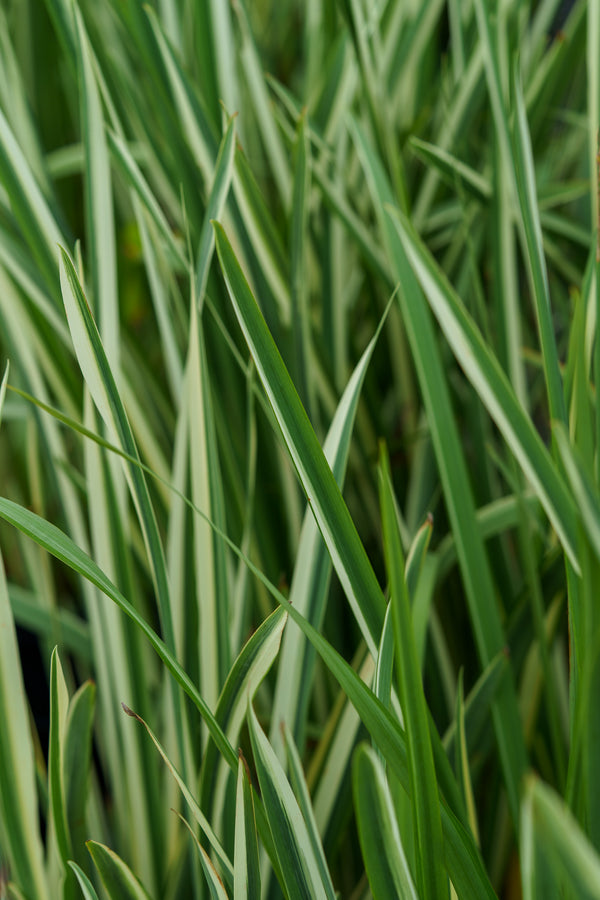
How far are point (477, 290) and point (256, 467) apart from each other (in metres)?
0.17

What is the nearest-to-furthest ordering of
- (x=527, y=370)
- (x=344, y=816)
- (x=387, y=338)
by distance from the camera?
(x=344, y=816) → (x=387, y=338) → (x=527, y=370)

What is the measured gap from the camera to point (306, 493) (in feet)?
0.83

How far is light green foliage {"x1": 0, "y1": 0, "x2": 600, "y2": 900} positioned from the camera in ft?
0.82

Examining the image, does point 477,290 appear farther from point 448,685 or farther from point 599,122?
point 448,685

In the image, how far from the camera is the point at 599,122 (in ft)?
1.29

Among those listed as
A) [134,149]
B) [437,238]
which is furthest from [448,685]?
[134,149]

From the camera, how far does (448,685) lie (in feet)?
1.46

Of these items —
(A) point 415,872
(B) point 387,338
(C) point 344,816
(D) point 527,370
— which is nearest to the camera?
(A) point 415,872

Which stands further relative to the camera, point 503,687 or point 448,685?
point 448,685

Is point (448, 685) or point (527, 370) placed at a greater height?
point (527, 370)

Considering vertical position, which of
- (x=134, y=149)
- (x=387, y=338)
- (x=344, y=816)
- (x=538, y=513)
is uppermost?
(x=134, y=149)

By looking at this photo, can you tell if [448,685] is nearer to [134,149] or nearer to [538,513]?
[538,513]

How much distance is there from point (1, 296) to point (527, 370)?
0.48m

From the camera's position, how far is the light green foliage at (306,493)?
0.82 ft
